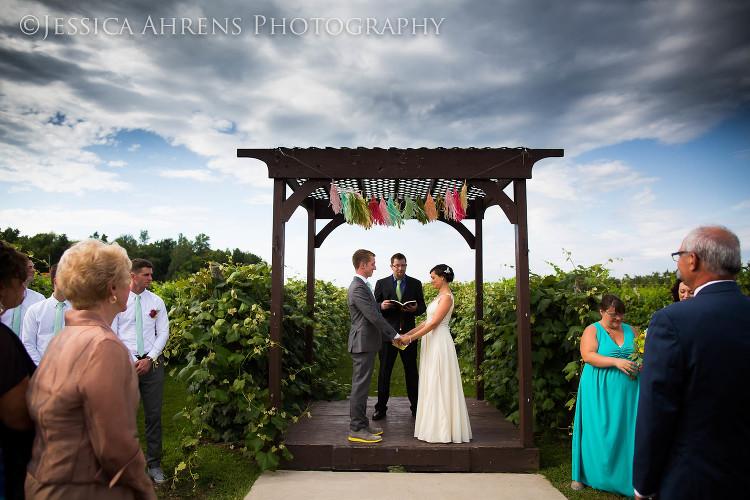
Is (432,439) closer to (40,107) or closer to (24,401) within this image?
(24,401)

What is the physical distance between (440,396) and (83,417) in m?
4.00

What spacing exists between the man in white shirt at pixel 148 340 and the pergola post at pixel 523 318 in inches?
136

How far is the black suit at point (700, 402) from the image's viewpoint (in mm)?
1929

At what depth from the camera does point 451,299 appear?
5.48 m

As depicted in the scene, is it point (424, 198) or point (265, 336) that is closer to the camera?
point (265, 336)

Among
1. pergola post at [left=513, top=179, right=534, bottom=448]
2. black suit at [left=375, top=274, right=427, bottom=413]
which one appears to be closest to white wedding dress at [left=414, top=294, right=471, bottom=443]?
pergola post at [left=513, top=179, right=534, bottom=448]

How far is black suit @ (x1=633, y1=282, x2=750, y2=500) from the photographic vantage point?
6.33 ft

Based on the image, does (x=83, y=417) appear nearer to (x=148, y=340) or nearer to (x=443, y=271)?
(x=148, y=340)

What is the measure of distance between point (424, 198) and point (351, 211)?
1.29 meters

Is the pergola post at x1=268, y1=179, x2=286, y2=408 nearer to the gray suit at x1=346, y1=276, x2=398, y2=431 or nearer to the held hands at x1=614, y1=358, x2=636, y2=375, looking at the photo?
the gray suit at x1=346, y1=276, x2=398, y2=431

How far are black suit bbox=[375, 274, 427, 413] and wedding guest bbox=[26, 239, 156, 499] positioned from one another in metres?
4.64

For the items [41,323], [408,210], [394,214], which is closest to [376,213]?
[394,214]

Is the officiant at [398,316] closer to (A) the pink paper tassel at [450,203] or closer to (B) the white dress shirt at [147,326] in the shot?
(A) the pink paper tassel at [450,203]

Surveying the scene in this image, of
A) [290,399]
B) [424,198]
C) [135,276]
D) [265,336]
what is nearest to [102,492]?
[135,276]
